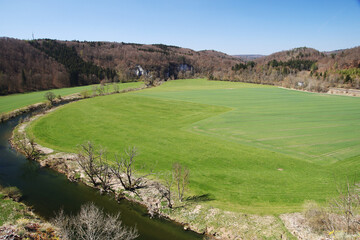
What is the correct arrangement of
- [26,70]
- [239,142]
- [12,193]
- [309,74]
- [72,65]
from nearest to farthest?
[12,193], [239,142], [26,70], [72,65], [309,74]

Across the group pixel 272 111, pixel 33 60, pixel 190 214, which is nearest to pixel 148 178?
pixel 190 214

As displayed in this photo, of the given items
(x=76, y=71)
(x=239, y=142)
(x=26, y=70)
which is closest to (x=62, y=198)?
(x=239, y=142)

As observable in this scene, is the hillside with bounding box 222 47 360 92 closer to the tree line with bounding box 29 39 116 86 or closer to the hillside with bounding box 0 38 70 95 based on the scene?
the tree line with bounding box 29 39 116 86

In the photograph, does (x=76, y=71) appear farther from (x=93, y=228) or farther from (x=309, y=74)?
(x=309, y=74)

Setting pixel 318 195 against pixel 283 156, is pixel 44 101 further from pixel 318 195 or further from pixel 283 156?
pixel 318 195

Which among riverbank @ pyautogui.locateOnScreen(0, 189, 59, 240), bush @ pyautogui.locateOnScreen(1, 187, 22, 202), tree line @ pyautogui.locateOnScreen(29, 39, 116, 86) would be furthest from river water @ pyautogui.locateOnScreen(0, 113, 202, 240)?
tree line @ pyautogui.locateOnScreen(29, 39, 116, 86)

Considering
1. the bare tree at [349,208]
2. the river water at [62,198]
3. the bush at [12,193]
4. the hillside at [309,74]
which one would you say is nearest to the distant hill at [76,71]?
the hillside at [309,74]
